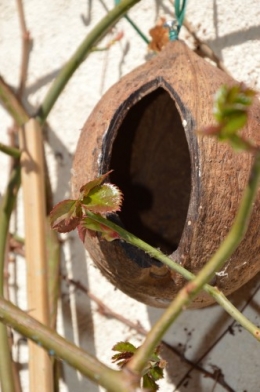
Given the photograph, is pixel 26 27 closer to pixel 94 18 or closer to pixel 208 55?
pixel 94 18

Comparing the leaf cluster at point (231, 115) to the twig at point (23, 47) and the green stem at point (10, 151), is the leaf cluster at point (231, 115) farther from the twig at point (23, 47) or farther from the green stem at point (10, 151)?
the twig at point (23, 47)

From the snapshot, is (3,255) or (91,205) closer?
(91,205)

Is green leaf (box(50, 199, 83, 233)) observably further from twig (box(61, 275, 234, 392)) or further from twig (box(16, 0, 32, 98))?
twig (box(16, 0, 32, 98))

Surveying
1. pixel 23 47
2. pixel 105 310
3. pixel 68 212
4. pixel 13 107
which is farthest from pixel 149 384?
pixel 23 47

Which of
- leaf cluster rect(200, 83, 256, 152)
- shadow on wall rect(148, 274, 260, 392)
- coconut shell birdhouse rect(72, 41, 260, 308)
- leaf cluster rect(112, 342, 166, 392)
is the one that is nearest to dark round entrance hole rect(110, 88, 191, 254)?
coconut shell birdhouse rect(72, 41, 260, 308)

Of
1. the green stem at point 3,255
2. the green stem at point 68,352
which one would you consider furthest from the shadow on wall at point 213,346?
the green stem at point 68,352

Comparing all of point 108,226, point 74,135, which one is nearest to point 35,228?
point 74,135

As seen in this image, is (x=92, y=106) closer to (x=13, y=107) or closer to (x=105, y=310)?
(x=13, y=107)
